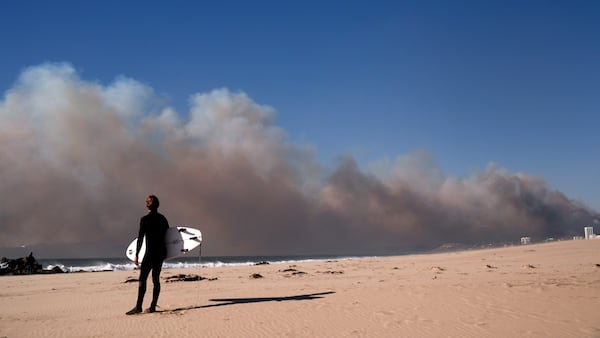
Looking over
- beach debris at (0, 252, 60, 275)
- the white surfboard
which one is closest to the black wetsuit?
the white surfboard

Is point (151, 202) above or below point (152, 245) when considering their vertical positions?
above

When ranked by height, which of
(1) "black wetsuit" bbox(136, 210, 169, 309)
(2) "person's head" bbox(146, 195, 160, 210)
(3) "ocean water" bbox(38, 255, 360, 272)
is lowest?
(3) "ocean water" bbox(38, 255, 360, 272)

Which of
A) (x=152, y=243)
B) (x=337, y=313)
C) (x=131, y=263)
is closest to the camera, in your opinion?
(x=337, y=313)

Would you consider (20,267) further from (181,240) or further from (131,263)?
(131,263)

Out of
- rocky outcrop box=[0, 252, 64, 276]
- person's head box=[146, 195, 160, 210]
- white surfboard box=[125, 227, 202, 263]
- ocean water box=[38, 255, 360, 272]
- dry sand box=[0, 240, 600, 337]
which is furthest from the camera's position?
ocean water box=[38, 255, 360, 272]

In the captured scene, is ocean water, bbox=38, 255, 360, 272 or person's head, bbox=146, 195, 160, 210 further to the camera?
ocean water, bbox=38, 255, 360, 272

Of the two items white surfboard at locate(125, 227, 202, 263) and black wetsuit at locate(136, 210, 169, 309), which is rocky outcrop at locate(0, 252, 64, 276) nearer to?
white surfboard at locate(125, 227, 202, 263)

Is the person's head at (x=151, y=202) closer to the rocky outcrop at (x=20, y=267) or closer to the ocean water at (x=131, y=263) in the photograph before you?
the ocean water at (x=131, y=263)

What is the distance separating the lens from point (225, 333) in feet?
23.3

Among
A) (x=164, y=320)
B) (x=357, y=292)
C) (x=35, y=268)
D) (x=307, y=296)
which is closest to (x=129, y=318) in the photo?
(x=164, y=320)

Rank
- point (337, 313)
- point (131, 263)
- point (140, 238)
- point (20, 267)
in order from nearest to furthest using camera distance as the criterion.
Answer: point (337, 313) → point (140, 238) → point (20, 267) → point (131, 263)

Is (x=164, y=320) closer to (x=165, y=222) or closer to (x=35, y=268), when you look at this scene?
(x=165, y=222)

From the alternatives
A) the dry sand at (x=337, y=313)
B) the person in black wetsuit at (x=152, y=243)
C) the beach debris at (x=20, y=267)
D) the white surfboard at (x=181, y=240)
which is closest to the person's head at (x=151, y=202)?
the person in black wetsuit at (x=152, y=243)

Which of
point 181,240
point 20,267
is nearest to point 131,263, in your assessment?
point 20,267
